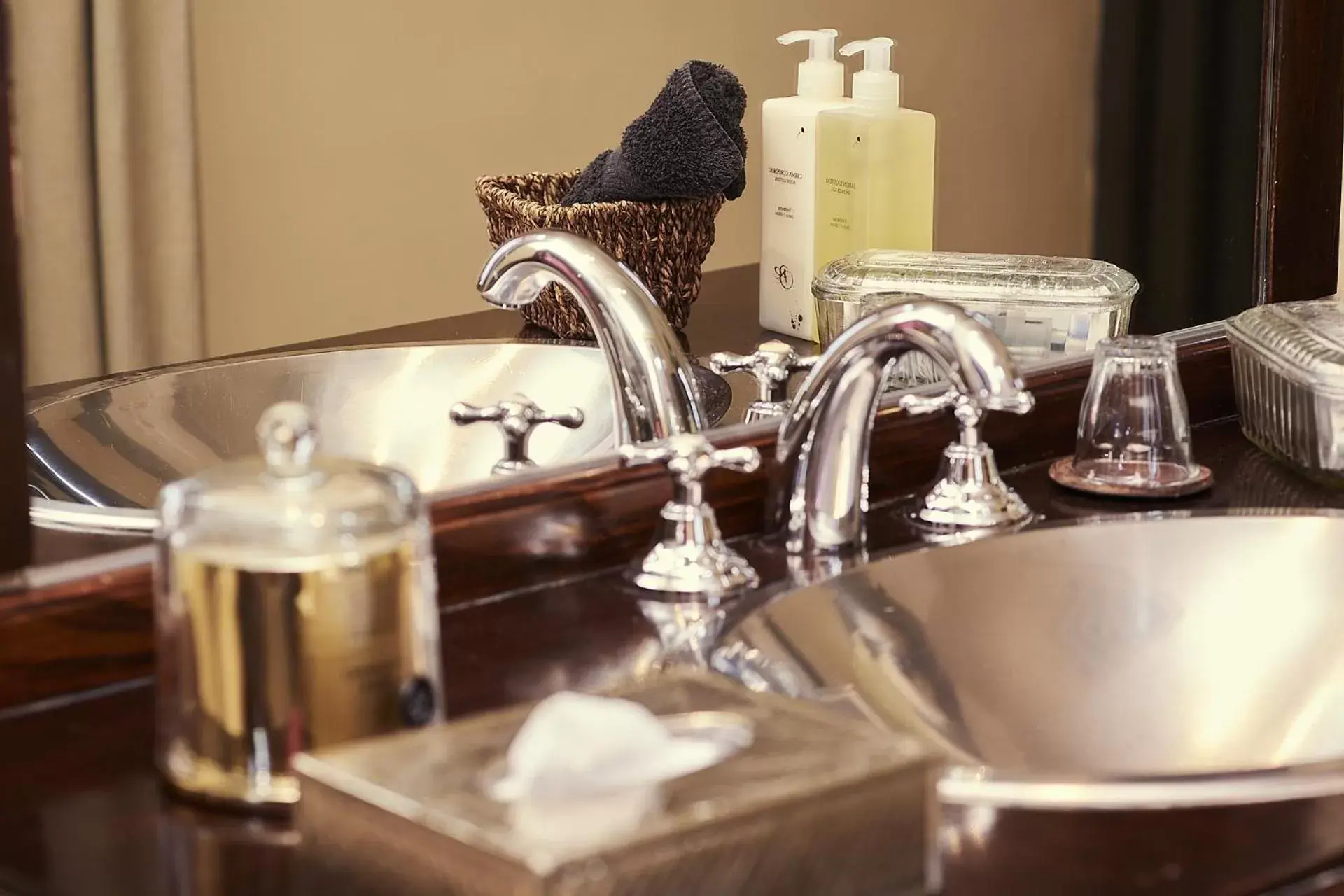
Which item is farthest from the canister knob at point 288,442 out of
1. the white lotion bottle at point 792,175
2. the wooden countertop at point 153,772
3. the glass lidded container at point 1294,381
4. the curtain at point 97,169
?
the glass lidded container at point 1294,381

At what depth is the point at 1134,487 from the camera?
3.20 ft

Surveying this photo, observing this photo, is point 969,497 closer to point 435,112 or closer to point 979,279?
point 979,279

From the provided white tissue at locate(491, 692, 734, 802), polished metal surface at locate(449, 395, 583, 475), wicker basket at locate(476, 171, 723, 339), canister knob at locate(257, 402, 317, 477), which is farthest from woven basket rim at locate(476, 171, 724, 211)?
white tissue at locate(491, 692, 734, 802)

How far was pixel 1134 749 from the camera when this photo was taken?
2.65 feet

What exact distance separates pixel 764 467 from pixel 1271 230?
22.1 inches

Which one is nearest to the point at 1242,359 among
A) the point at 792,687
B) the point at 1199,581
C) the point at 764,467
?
the point at 1199,581

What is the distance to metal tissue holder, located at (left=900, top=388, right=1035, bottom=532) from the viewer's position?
Result: 92 centimetres

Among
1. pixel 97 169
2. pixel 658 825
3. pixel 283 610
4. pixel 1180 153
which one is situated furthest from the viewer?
pixel 1180 153

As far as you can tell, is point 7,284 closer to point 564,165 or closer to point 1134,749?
point 564,165

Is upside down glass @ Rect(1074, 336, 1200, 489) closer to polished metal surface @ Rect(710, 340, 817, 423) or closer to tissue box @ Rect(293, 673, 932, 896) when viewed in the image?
polished metal surface @ Rect(710, 340, 817, 423)

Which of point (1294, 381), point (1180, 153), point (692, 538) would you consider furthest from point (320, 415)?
point (1180, 153)

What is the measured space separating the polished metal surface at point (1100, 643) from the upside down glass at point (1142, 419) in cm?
6

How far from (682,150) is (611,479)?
0.64 feet

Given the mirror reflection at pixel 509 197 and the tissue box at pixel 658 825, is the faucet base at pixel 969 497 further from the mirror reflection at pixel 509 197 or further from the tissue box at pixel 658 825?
the tissue box at pixel 658 825
